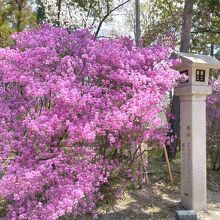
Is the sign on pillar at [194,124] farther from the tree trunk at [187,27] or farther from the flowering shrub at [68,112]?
the tree trunk at [187,27]

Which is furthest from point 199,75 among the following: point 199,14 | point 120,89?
point 199,14

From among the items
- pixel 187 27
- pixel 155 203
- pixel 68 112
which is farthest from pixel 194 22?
pixel 68 112

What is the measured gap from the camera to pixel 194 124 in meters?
5.76

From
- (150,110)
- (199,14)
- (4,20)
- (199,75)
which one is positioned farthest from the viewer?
(4,20)

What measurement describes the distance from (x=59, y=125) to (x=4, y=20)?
12982 millimetres

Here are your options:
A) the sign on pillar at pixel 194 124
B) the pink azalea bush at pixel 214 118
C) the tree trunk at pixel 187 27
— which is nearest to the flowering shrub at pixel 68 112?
the sign on pillar at pixel 194 124

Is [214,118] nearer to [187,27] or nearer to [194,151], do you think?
[194,151]

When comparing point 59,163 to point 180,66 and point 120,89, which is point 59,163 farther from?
point 180,66

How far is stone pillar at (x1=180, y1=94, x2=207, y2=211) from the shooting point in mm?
5746

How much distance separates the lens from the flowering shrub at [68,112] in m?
3.98

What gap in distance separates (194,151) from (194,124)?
0.40 meters

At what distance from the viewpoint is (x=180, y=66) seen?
5863 millimetres

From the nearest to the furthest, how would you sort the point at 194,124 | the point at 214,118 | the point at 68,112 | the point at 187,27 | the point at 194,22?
the point at 68,112 → the point at 194,124 → the point at 214,118 → the point at 187,27 → the point at 194,22

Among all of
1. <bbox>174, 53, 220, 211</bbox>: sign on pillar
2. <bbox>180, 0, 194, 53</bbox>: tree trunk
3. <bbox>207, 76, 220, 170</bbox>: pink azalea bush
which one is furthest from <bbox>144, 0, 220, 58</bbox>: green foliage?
<bbox>174, 53, 220, 211</bbox>: sign on pillar
